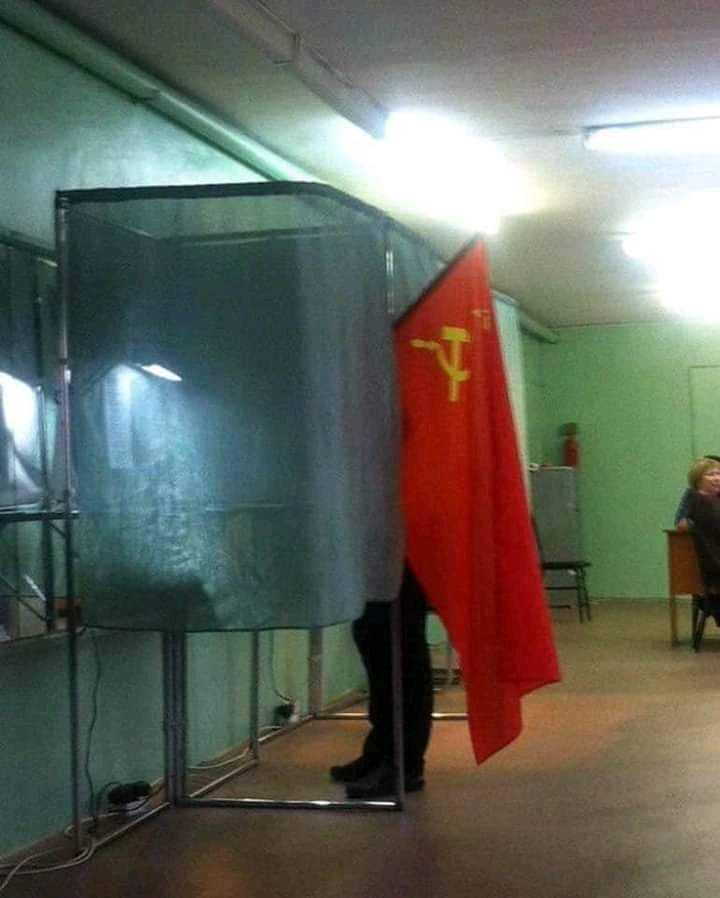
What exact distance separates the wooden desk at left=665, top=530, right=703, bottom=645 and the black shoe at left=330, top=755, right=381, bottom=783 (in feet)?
13.7

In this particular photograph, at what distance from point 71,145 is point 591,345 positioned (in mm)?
8567

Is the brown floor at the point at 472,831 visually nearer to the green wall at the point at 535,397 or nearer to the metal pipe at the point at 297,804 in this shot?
the metal pipe at the point at 297,804

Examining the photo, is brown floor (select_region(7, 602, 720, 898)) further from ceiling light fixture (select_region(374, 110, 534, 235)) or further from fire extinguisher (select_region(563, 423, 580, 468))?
fire extinguisher (select_region(563, 423, 580, 468))

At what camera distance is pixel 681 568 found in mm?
8383

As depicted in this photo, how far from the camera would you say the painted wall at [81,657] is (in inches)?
151

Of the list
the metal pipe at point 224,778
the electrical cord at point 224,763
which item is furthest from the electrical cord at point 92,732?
the electrical cord at point 224,763

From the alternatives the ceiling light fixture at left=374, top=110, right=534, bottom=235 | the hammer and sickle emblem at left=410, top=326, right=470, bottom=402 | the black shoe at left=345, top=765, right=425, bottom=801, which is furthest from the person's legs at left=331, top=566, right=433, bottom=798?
→ the ceiling light fixture at left=374, top=110, right=534, bottom=235

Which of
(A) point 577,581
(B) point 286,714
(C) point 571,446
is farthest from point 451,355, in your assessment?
(C) point 571,446

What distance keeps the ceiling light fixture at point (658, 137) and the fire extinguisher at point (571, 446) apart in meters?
6.13

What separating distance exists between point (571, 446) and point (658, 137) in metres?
6.43

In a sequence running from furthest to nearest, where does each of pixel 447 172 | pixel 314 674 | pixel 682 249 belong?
1. pixel 682 249
2. pixel 447 172
3. pixel 314 674

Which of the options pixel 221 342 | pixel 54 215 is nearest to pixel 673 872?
Result: pixel 221 342

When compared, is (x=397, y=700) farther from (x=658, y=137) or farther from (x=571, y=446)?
(x=571, y=446)

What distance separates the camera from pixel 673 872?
3.44 meters
